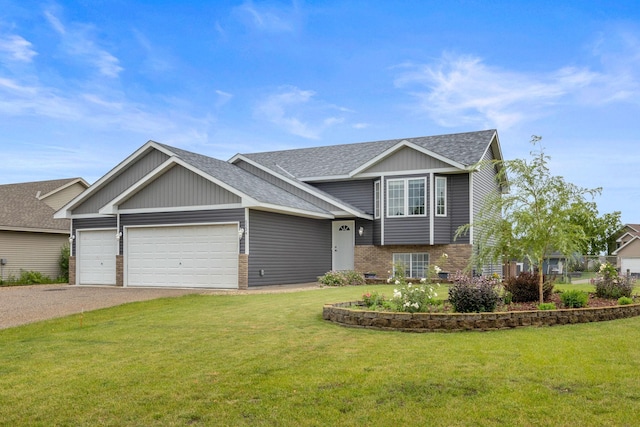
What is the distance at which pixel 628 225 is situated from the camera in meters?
59.0

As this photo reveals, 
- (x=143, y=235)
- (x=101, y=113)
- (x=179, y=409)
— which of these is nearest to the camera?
(x=179, y=409)

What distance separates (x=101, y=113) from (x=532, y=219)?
50.2ft

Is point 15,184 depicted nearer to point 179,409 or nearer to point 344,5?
point 344,5

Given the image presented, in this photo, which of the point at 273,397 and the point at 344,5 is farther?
the point at 344,5

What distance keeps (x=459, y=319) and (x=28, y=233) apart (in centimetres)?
2488

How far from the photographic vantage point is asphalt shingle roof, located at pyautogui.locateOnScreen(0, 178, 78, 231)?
92.0 ft

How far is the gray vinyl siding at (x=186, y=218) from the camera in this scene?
20.0m

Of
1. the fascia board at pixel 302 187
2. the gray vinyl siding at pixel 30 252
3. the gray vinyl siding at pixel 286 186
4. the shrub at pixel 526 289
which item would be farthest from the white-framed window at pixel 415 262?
the gray vinyl siding at pixel 30 252

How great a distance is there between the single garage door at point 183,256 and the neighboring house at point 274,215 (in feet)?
0.13

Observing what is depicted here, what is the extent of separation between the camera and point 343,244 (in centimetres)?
2603

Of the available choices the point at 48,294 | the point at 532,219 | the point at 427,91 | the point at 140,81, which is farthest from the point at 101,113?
the point at 532,219

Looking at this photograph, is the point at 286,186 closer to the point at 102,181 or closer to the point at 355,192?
the point at 355,192

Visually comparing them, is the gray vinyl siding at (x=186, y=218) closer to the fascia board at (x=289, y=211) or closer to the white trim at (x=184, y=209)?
the white trim at (x=184, y=209)

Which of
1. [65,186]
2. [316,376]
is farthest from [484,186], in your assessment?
[65,186]
